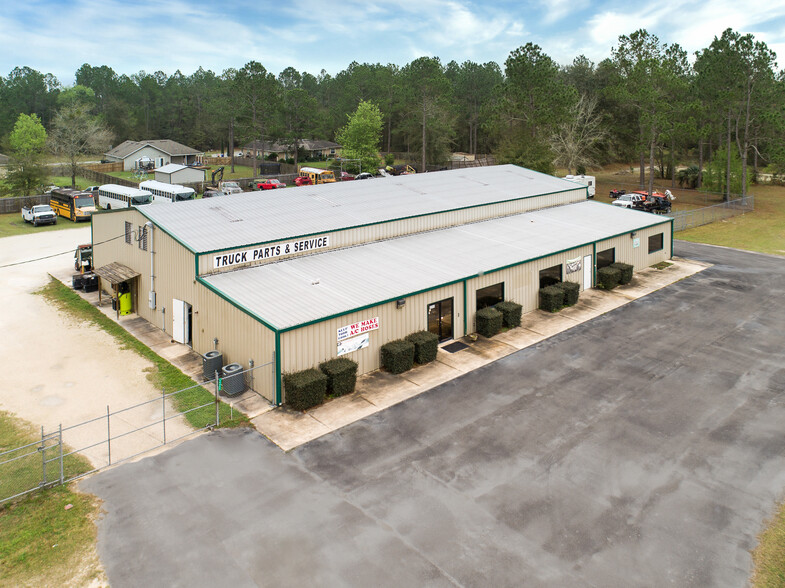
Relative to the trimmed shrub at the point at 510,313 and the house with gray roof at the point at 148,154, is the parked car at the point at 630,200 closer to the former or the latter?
the trimmed shrub at the point at 510,313

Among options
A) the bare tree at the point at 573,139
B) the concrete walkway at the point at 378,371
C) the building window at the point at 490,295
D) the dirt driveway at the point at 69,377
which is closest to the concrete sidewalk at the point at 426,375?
the concrete walkway at the point at 378,371

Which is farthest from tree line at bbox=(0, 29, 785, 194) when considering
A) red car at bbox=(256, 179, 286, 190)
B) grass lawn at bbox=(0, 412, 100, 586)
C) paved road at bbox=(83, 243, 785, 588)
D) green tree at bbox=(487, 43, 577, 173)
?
grass lawn at bbox=(0, 412, 100, 586)

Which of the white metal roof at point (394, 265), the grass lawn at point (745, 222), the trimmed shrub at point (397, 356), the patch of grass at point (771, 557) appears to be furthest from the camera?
the grass lawn at point (745, 222)

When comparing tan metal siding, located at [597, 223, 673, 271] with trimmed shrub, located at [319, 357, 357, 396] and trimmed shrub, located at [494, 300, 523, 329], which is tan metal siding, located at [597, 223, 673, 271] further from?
trimmed shrub, located at [319, 357, 357, 396]

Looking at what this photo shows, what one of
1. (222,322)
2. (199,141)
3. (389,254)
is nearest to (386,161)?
(199,141)

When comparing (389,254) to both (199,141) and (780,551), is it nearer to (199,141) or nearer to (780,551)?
(780,551)

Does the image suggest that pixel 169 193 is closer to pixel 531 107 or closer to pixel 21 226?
pixel 21 226
